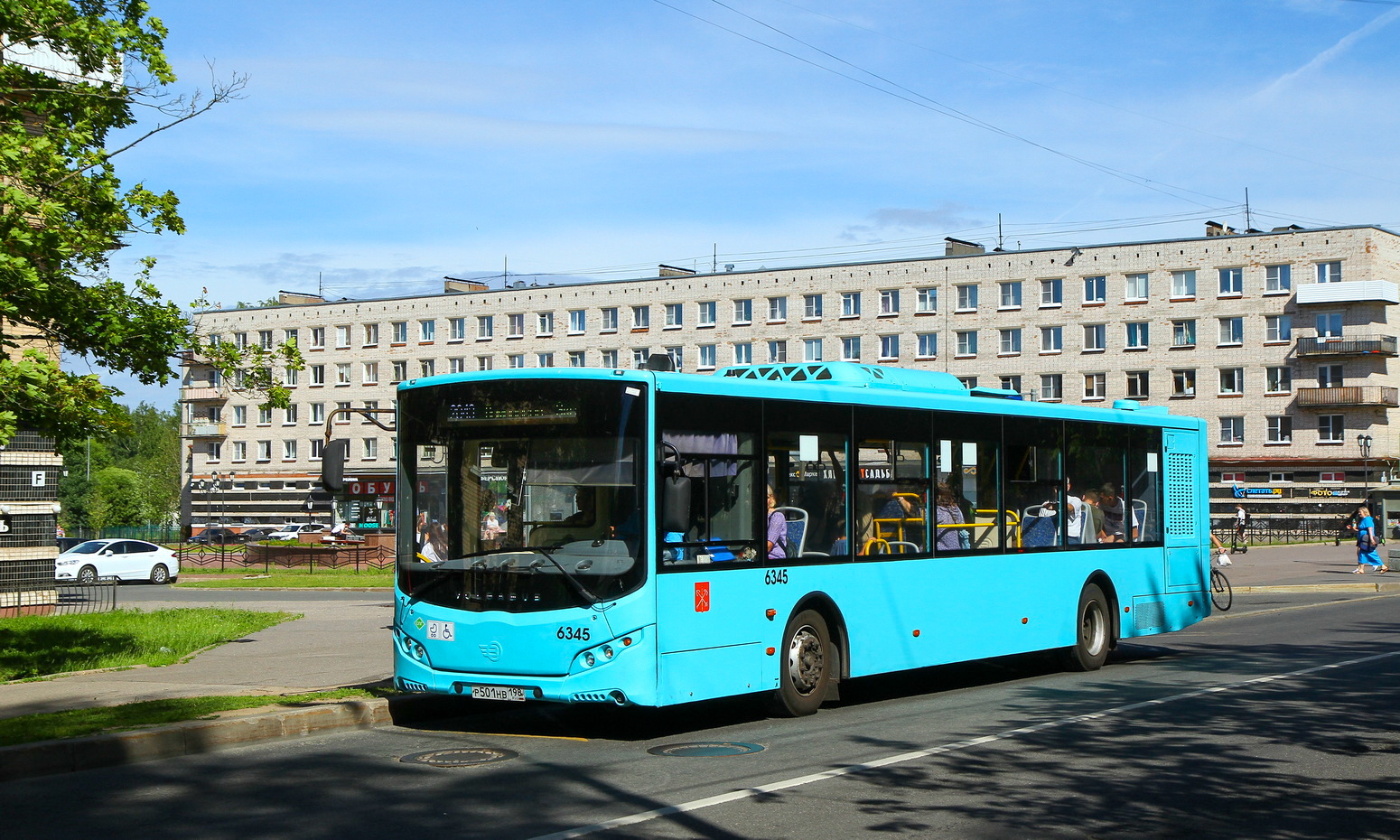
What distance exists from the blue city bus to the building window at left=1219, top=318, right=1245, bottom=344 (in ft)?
213

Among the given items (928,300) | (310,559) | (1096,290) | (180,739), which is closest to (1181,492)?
(180,739)

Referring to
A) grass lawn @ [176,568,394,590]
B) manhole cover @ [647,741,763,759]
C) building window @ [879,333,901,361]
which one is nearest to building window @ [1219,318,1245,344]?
building window @ [879,333,901,361]

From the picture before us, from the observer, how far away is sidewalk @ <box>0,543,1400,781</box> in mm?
9539

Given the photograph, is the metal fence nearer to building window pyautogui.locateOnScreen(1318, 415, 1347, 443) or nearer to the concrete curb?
the concrete curb

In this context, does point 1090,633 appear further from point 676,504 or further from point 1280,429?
point 1280,429

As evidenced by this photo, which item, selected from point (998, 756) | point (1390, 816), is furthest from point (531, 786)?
point (1390, 816)

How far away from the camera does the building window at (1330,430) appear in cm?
7244

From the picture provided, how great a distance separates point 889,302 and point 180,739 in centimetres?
7390

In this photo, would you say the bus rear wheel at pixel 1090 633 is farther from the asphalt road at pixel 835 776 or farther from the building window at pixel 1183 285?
the building window at pixel 1183 285

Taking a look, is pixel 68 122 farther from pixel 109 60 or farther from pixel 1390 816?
pixel 1390 816

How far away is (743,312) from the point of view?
280 ft

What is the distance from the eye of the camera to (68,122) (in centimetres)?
1465

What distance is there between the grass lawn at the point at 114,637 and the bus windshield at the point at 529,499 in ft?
21.1

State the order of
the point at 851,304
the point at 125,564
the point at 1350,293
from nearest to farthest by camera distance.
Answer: the point at 125,564 → the point at 1350,293 → the point at 851,304
